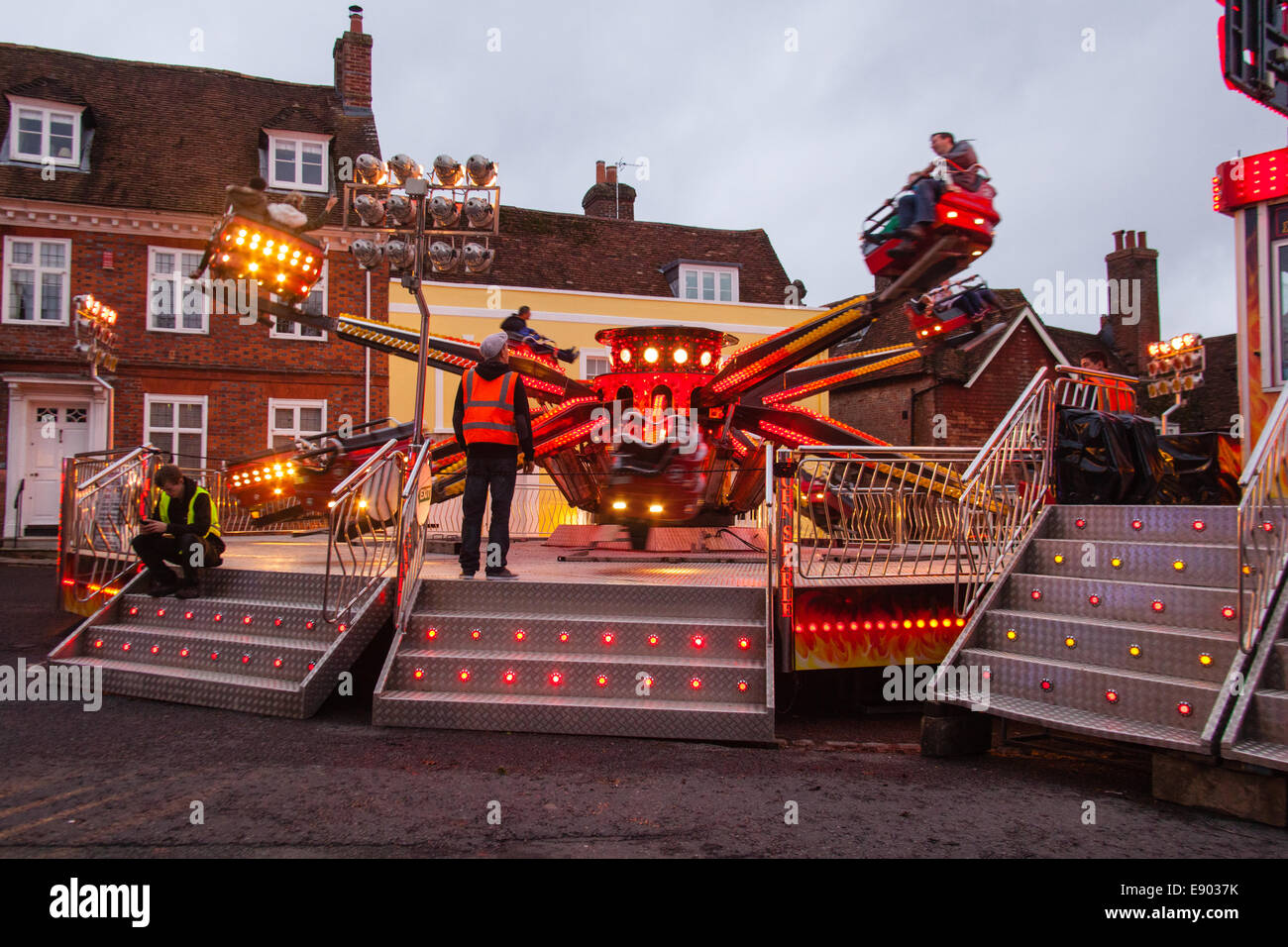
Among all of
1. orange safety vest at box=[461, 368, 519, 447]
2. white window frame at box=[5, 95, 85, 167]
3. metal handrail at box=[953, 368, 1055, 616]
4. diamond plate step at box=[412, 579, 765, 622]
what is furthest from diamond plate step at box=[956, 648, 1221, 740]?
white window frame at box=[5, 95, 85, 167]

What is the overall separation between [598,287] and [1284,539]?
23866mm

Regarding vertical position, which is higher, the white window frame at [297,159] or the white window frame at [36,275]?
the white window frame at [297,159]

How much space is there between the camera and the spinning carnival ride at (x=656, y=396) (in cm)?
969

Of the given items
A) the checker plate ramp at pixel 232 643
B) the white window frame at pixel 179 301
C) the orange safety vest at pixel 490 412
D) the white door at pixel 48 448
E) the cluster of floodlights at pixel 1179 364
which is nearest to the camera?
the checker plate ramp at pixel 232 643

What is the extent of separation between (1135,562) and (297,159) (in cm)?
2422

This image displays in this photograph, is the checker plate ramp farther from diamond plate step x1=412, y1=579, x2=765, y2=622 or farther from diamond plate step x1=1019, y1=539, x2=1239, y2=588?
diamond plate step x1=1019, y1=539, x2=1239, y2=588

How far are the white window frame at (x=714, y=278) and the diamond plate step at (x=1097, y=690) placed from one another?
75.3ft

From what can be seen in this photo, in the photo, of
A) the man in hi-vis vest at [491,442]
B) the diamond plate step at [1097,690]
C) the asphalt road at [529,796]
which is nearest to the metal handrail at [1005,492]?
the diamond plate step at [1097,690]

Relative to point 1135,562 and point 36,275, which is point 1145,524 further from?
point 36,275

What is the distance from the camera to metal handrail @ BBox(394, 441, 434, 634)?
689 centimetres

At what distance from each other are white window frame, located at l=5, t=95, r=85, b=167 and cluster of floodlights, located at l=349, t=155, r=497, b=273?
17.0 m

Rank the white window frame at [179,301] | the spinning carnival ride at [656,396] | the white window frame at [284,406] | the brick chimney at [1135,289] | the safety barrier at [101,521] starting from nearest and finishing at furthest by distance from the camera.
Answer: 1. the safety barrier at [101,521]
2. the spinning carnival ride at [656,396]
3. the white window frame at [179,301]
4. the white window frame at [284,406]
5. the brick chimney at [1135,289]

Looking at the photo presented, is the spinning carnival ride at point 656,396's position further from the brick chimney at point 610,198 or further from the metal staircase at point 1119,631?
the brick chimney at point 610,198

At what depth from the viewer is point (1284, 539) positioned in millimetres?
5223
